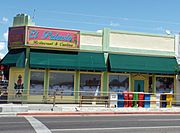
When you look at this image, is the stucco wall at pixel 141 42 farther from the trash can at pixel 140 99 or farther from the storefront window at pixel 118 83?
the trash can at pixel 140 99

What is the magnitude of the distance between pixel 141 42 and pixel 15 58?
1091 cm

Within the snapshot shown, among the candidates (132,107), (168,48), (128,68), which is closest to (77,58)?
(128,68)

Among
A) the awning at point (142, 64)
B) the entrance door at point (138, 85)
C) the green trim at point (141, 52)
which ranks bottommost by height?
the entrance door at point (138, 85)

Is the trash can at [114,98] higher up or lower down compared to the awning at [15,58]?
lower down

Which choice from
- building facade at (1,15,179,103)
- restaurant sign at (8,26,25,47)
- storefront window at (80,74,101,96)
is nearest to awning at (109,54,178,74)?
building facade at (1,15,179,103)

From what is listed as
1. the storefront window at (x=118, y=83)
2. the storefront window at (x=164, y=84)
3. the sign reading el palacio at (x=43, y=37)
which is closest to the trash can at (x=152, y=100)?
the storefront window at (x=118, y=83)

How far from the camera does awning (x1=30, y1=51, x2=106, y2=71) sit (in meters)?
24.9

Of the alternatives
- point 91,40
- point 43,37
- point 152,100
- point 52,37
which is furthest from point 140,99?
point 43,37

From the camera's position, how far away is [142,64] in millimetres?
Answer: 27328

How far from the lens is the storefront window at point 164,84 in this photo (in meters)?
29.1

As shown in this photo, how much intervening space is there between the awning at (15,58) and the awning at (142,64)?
709 centimetres

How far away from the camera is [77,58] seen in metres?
26.0

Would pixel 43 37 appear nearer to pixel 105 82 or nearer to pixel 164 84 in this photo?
pixel 105 82

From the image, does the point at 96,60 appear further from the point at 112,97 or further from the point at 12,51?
the point at 12,51
